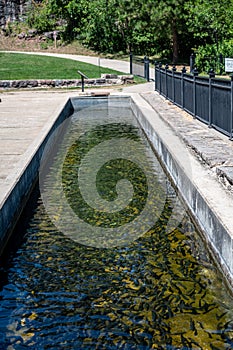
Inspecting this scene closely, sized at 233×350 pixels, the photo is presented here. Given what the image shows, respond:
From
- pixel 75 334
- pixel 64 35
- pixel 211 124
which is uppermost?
pixel 64 35

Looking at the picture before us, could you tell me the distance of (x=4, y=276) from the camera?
20.4 ft

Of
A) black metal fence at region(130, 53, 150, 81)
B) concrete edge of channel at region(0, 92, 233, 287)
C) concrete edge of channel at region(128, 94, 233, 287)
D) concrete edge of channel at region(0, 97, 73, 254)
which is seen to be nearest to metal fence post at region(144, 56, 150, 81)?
black metal fence at region(130, 53, 150, 81)

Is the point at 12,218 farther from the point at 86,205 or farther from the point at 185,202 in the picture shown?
the point at 185,202

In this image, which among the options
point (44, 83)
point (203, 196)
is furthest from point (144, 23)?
point (203, 196)

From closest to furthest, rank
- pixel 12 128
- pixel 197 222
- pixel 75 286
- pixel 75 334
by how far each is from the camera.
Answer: pixel 75 334, pixel 75 286, pixel 197 222, pixel 12 128

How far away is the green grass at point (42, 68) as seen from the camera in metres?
31.8

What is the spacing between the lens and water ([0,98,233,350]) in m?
4.93

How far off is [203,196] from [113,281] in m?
1.63

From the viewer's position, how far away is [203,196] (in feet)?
22.5

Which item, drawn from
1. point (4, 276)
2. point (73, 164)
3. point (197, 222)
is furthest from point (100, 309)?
point (73, 164)

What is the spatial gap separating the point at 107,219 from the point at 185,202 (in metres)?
1.18

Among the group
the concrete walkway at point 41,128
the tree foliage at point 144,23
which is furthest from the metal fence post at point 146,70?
the concrete walkway at point 41,128

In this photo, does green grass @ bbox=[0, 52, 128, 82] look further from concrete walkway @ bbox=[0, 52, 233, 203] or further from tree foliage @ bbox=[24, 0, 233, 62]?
concrete walkway @ bbox=[0, 52, 233, 203]

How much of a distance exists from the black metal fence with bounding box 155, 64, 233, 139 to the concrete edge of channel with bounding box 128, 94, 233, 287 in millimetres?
969
